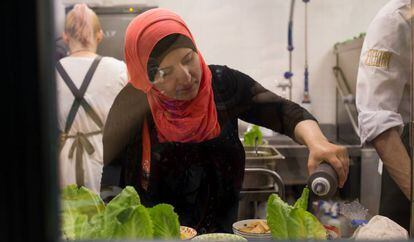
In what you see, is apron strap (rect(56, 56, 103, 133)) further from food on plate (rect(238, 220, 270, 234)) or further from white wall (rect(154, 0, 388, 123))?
food on plate (rect(238, 220, 270, 234))

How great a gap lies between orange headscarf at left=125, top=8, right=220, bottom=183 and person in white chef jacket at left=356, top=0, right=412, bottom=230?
47 centimetres

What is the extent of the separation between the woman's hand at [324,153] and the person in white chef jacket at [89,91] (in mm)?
582

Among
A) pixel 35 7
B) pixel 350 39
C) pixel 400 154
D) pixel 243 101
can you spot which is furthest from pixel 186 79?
pixel 35 7

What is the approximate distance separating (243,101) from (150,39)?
0.34 meters

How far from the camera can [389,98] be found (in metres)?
1.24

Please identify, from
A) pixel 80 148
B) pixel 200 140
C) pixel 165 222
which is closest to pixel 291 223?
pixel 165 222

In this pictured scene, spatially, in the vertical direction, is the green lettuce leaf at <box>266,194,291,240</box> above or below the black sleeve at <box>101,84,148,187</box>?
below

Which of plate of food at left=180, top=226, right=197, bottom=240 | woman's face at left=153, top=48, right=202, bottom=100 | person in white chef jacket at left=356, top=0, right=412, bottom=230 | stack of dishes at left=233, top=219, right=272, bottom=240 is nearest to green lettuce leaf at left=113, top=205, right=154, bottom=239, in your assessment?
plate of food at left=180, top=226, right=197, bottom=240

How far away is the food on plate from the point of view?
1.09m

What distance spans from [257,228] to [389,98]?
0.56 meters

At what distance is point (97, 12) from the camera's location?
3.96 ft

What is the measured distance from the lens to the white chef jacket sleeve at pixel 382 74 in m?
1.20

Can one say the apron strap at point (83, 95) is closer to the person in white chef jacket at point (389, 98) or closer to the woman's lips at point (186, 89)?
the woman's lips at point (186, 89)

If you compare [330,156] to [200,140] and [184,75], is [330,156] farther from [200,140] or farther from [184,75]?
[184,75]
